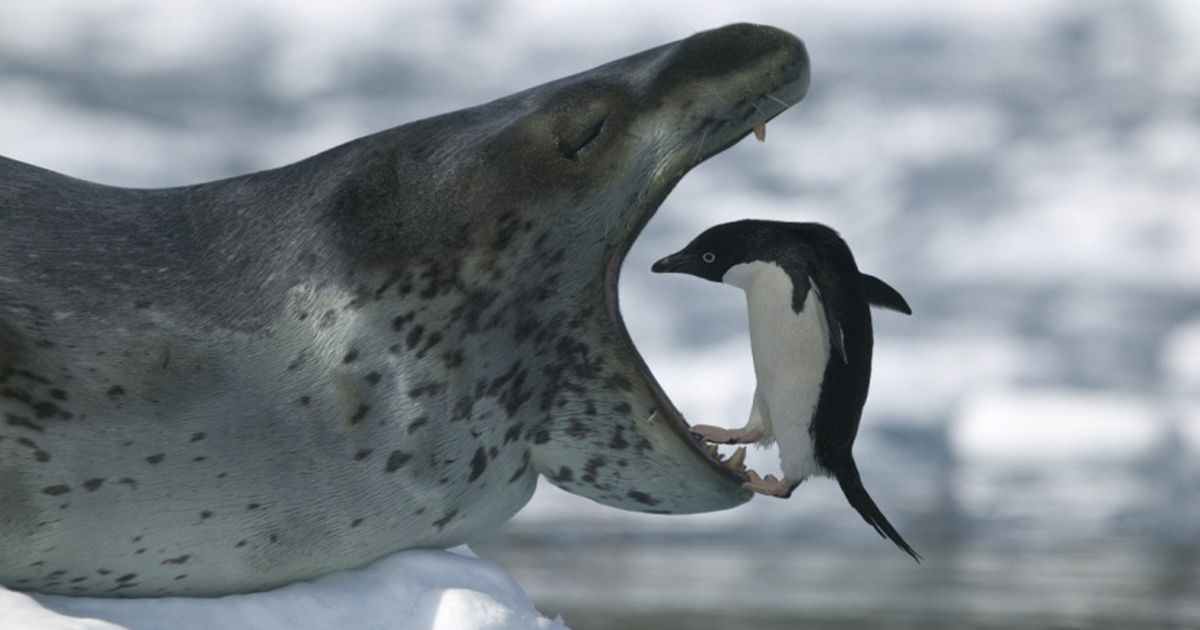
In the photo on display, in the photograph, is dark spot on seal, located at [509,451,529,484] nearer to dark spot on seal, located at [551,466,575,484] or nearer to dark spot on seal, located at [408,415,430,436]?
dark spot on seal, located at [551,466,575,484]

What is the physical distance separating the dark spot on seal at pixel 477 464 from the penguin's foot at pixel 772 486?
2.44ft

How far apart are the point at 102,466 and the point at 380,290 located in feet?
2.70

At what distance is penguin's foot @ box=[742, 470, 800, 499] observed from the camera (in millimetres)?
3938

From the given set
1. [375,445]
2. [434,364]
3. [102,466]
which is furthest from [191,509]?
[434,364]

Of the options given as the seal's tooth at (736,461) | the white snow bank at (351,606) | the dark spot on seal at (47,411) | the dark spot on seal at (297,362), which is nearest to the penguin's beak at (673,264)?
the seal's tooth at (736,461)

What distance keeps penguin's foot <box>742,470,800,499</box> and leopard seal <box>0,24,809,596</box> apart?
125mm

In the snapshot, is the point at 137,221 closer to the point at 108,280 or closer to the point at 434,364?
the point at 108,280

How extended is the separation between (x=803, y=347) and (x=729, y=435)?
331 mm

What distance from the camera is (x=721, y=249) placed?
14.1 feet

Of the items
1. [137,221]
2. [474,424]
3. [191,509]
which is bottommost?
[191,509]

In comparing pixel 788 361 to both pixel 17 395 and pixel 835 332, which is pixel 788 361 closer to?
pixel 835 332

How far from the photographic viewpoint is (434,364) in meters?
3.82

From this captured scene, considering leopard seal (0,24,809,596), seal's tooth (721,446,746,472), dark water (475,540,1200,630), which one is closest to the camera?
leopard seal (0,24,809,596)

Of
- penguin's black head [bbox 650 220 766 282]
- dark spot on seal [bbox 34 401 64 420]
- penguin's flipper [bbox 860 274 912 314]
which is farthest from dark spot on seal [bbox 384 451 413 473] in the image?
penguin's flipper [bbox 860 274 912 314]
